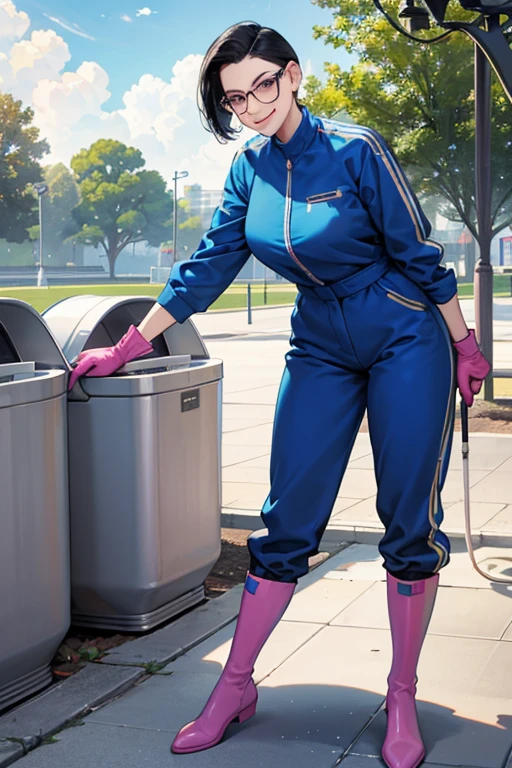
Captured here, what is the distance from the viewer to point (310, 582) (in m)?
5.00

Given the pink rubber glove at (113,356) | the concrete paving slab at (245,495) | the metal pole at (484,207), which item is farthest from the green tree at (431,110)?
the pink rubber glove at (113,356)

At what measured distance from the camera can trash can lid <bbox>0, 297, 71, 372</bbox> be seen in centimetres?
382

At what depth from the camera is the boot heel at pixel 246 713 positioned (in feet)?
10.6

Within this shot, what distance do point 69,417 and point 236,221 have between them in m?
1.18

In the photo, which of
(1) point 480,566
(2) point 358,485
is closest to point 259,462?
(2) point 358,485

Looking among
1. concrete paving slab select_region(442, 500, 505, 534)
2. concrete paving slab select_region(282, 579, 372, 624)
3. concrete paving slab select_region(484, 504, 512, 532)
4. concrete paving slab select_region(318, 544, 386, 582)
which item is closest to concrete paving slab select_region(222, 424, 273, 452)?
concrete paving slab select_region(442, 500, 505, 534)

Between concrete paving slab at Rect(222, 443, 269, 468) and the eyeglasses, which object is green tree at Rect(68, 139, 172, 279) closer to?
concrete paving slab at Rect(222, 443, 269, 468)

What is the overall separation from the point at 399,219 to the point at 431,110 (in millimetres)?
12283

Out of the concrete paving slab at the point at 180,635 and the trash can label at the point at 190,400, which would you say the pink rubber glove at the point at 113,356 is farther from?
the concrete paving slab at the point at 180,635

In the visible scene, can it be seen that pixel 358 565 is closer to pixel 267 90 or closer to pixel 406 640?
pixel 406 640

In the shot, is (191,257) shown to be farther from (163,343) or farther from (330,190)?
(163,343)

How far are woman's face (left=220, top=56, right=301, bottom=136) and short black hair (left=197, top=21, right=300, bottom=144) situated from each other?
2 cm

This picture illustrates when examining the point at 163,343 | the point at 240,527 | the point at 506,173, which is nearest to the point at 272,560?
the point at 163,343

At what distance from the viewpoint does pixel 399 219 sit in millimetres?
2920
